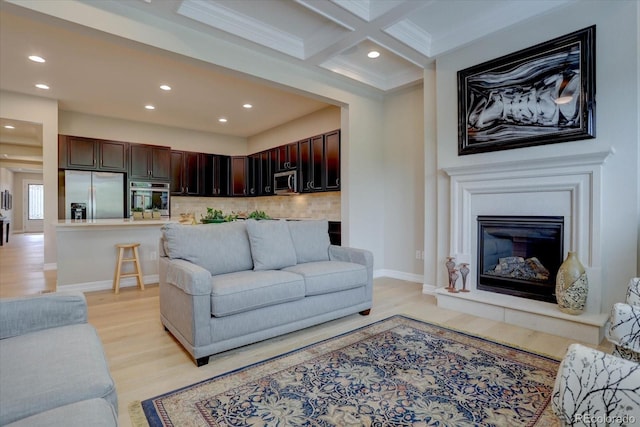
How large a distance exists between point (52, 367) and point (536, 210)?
12.0ft

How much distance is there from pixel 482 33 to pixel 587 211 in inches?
80.6

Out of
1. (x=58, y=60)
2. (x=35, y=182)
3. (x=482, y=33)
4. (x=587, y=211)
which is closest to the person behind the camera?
(x=587, y=211)

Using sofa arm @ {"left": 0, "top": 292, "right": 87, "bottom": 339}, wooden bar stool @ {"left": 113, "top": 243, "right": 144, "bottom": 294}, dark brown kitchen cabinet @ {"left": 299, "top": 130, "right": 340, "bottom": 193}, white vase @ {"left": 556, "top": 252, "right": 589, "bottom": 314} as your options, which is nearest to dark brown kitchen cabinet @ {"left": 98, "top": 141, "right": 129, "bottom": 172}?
wooden bar stool @ {"left": 113, "top": 243, "right": 144, "bottom": 294}

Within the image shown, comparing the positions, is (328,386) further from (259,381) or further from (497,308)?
(497,308)

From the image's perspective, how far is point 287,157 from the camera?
6.14 meters

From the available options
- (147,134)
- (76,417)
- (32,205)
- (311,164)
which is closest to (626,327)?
(76,417)

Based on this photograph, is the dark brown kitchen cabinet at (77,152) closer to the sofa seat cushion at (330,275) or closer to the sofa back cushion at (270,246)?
the sofa back cushion at (270,246)

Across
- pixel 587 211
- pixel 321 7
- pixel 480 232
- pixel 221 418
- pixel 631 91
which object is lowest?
pixel 221 418

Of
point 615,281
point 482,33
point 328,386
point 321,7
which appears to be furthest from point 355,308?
point 482,33

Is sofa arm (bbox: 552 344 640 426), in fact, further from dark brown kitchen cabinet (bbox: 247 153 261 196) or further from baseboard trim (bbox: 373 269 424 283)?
dark brown kitchen cabinet (bbox: 247 153 261 196)

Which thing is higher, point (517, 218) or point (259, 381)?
point (517, 218)

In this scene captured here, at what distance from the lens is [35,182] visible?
45.8ft

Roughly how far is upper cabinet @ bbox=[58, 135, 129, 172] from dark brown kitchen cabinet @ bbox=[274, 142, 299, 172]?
9.46 feet

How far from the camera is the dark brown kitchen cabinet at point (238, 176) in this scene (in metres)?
7.52
